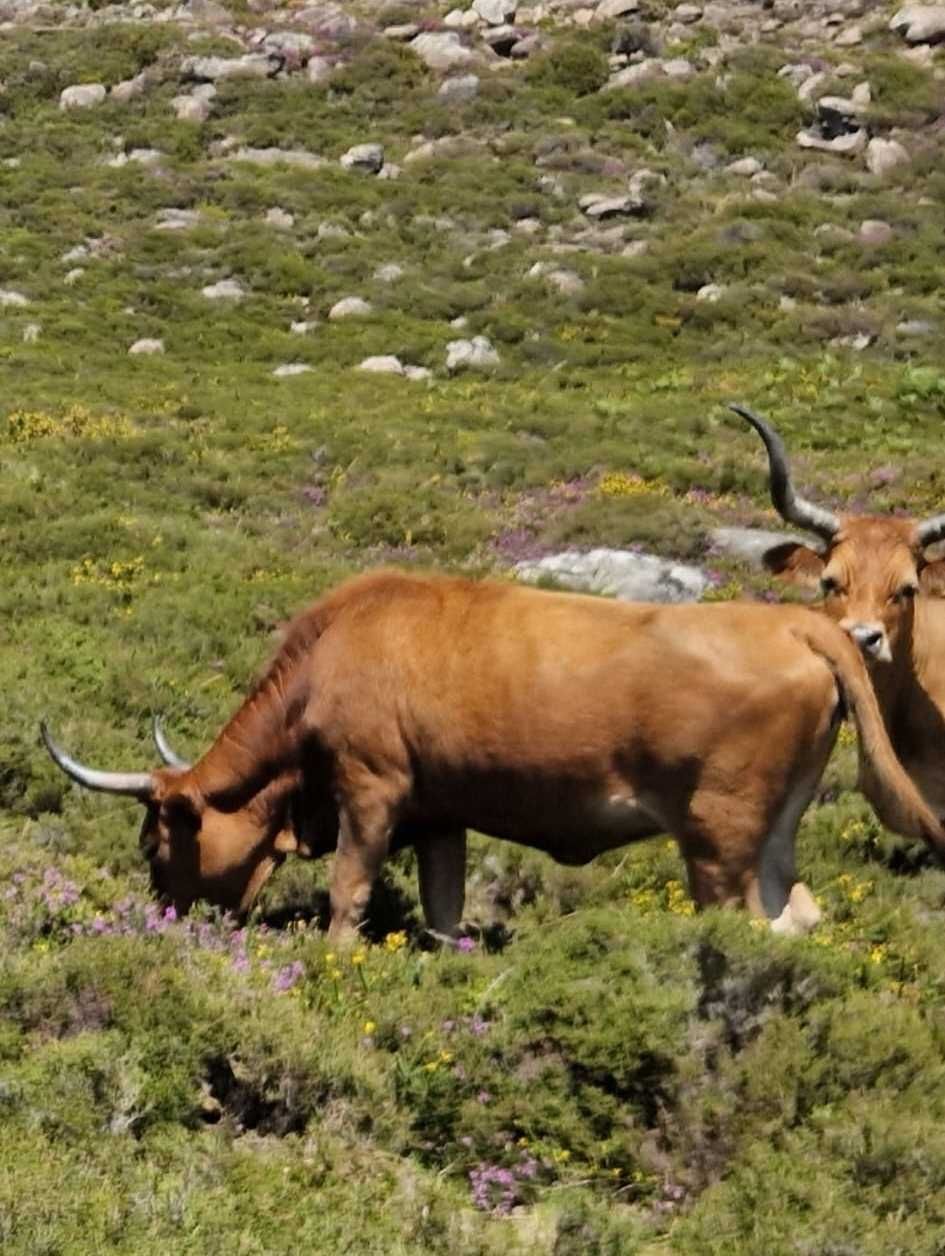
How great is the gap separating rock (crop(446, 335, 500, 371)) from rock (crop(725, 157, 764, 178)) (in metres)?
16.7

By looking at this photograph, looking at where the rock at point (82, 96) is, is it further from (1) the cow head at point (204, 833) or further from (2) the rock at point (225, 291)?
(1) the cow head at point (204, 833)

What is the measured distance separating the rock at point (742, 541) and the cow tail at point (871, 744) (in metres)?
8.98

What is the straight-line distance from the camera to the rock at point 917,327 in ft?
98.0

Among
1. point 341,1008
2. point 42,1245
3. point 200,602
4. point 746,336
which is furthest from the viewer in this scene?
point 746,336

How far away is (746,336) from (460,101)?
22.0m

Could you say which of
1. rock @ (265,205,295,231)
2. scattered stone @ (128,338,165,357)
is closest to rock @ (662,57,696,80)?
rock @ (265,205,295,231)

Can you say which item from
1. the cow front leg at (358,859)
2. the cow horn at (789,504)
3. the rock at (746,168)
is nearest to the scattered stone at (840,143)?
the rock at (746,168)

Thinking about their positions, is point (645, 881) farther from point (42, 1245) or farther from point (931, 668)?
point (42, 1245)

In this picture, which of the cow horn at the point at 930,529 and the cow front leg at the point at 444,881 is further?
the cow horn at the point at 930,529

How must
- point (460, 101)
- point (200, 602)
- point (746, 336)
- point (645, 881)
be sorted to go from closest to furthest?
point (645, 881) → point (200, 602) → point (746, 336) → point (460, 101)

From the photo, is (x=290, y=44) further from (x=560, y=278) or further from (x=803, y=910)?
(x=803, y=910)

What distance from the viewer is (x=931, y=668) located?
827 centimetres

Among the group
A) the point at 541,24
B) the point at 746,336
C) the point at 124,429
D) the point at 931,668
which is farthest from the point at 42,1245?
the point at 541,24

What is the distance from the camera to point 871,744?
658 cm
